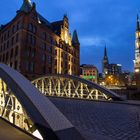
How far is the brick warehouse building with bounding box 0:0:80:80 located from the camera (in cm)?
4153

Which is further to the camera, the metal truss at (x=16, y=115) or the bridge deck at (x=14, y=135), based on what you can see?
the metal truss at (x=16, y=115)

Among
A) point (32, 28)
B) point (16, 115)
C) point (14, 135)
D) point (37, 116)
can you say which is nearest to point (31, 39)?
point (32, 28)

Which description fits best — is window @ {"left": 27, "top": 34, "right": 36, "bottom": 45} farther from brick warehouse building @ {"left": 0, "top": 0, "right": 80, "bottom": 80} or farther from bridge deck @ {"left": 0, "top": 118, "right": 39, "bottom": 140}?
bridge deck @ {"left": 0, "top": 118, "right": 39, "bottom": 140}

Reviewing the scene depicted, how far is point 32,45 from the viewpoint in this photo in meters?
43.8

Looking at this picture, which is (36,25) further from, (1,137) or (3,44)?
(1,137)

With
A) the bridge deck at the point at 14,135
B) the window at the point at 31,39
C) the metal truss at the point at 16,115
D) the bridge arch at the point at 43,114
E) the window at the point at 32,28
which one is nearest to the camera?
the bridge arch at the point at 43,114

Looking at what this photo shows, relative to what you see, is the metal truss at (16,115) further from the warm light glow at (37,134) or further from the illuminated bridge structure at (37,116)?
the warm light glow at (37,134)

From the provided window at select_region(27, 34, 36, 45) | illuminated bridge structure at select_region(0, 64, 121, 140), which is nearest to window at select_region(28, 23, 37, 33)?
window at select_region(27, 34, 36, 45)

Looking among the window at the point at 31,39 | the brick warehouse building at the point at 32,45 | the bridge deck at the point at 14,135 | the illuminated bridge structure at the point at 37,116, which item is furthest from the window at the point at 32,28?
the bridge deck at the point at 14,135

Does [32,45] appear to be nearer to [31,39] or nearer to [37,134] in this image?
[31,39]

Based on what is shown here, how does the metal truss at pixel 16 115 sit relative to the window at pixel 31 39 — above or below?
below

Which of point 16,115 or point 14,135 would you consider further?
point 16,115

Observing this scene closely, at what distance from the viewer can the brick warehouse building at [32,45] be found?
1635 inches

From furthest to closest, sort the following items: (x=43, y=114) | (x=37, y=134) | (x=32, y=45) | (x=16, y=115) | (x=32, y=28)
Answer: (x=32, y=28) < (x=32, y=45) < (x=16, y=115) < (x=37, y=134) < (x=43, y=114)
